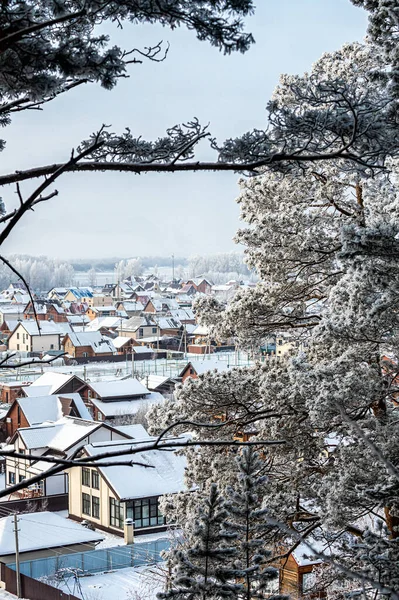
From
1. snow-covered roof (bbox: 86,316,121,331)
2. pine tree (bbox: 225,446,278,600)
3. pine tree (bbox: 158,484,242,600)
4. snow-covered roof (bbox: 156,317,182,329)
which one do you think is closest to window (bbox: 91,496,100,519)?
pine tree (bbox: 225,446,278,600)

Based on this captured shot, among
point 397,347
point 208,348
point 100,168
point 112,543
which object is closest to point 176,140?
point 100,168

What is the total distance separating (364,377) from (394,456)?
0.87 meters

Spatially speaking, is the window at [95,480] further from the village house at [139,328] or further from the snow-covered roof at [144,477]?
the village house at [139,328]

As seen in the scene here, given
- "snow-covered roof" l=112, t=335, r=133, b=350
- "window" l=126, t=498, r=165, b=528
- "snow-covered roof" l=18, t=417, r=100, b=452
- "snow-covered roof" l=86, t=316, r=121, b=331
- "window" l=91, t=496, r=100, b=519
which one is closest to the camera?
"window" l=126, t=498, r=165, b=528

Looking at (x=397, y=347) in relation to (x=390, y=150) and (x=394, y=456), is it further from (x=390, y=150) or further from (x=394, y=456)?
(x=390, y=150)

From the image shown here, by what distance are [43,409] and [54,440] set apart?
403cm

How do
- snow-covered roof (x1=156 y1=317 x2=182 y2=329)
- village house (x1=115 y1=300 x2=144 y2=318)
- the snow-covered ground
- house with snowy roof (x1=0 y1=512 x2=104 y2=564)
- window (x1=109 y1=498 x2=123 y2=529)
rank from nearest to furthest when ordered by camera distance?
the snow-covered ground, house with snowy roof (x1=0 y1=512 x2=104 y2=564), window (x1=109 y1=498 x2=123 y2=529), snow-covered roof (x1=156 y1=317 x2=182 y2=329), village house (x1=115 y1=300 x2=144 y2=318)

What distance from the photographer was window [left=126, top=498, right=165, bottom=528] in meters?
20.8

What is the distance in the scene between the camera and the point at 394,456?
7059 millimetres

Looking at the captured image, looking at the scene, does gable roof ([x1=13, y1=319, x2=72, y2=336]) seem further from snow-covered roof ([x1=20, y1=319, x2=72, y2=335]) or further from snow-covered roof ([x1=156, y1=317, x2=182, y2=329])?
snow-covered roof ([x1=156, y1=317, x2=182, y2=329])

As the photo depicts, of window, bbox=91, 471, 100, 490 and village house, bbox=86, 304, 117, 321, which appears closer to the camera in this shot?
window, bbox=91, 471, 100, 490

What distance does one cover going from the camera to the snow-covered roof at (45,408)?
27938mm

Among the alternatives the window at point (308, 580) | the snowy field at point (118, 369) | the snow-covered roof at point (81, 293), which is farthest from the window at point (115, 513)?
the snow-covered roof at point (81, 293)

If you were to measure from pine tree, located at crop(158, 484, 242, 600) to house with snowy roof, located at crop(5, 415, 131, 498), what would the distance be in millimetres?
18612
